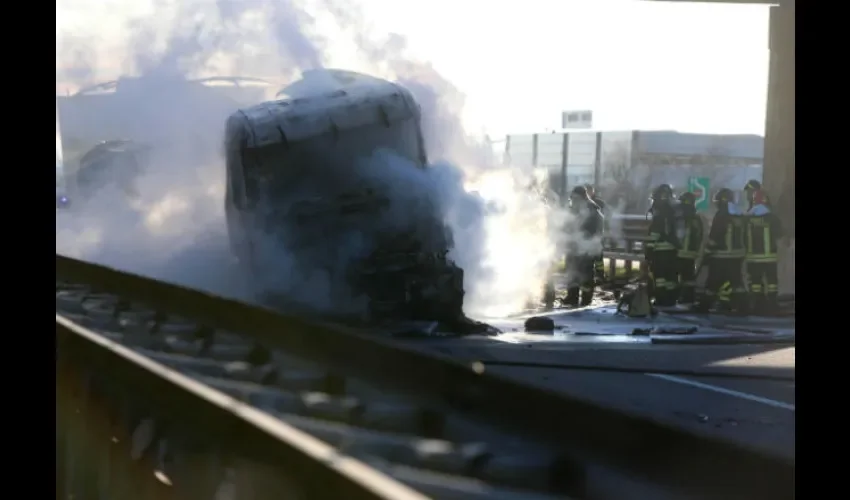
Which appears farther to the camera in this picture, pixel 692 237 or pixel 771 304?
pixel 692 237

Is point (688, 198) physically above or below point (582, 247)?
above

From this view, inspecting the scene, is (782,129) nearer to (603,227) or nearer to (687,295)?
(603,227)

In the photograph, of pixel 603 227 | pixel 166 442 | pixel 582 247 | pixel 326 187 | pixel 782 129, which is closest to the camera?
pixel 782 129

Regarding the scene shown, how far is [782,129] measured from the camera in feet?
5.08

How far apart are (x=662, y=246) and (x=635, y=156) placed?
19.6 inches

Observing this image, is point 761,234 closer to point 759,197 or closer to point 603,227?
point 759,197

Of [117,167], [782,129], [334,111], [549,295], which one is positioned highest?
[334,111]

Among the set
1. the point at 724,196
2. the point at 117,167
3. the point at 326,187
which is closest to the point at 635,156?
the point at 724,196

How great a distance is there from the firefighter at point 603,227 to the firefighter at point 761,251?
0.50 metres

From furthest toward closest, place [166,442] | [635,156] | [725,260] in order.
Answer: [725,260]
[635,156]
[166,442]

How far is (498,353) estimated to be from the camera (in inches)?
88.7

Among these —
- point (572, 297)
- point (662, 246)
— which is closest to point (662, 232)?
point (662, 246)
